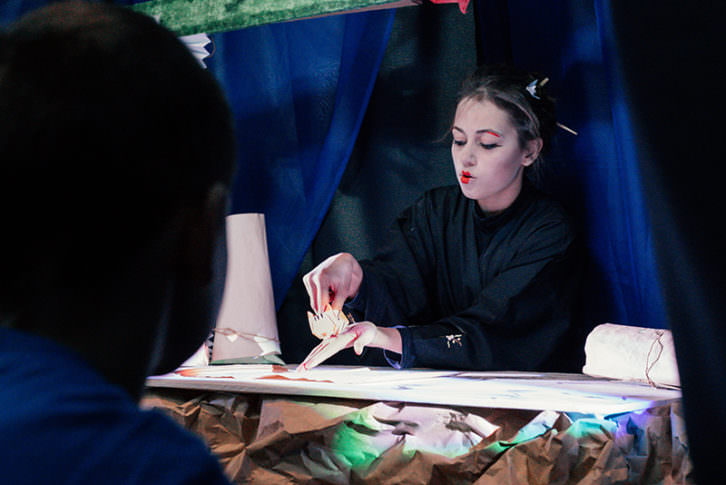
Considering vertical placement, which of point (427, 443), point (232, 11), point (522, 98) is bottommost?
point (427, 443)

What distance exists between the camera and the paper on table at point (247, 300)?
195 centimetres

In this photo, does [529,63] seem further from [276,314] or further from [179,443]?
[179,443]

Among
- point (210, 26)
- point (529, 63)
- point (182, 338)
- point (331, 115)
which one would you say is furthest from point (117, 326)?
point (331, 115)

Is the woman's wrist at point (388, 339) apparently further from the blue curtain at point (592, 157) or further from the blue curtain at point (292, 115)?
the blue curtain at point (292, 115)

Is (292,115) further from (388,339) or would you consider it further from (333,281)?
(388,339)

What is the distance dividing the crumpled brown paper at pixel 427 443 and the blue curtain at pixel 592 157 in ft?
1.87

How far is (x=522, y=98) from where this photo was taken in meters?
1.72

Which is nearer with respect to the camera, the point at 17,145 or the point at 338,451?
the point at 17,145

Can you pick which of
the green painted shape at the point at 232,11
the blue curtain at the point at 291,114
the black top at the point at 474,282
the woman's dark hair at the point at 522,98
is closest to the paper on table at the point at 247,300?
the blue curtain at the point at 291,114

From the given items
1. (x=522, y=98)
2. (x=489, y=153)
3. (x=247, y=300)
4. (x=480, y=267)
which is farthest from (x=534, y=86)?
(x=247, y=300)

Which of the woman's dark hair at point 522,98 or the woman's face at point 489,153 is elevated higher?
the woman's dark hair at point 522,98

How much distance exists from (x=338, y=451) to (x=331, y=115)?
1.15 m

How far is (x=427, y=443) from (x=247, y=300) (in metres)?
0.98

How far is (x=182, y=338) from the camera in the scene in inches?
19.3
